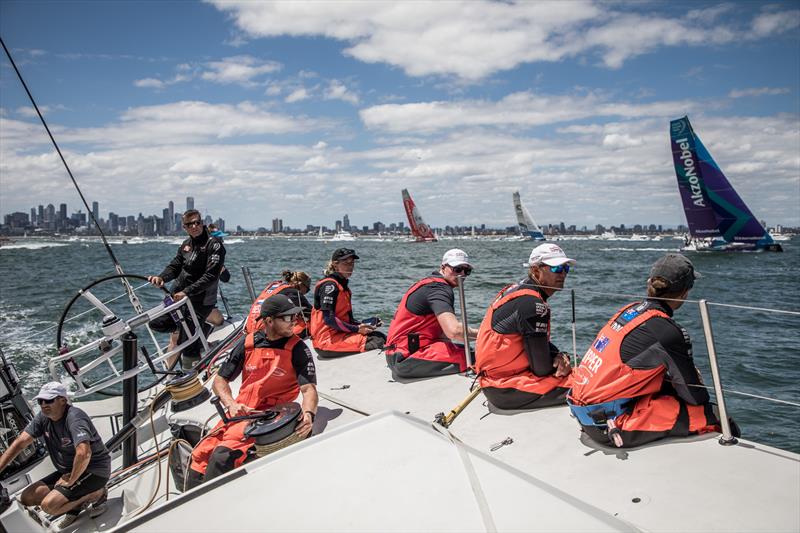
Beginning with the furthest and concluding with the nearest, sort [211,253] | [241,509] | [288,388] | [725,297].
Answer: [725,297] < [211,253] < [288,388] < [241,509]

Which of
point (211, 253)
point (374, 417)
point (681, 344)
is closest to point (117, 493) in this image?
point (211, 253)

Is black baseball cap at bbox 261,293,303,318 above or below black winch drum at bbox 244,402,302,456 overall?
above

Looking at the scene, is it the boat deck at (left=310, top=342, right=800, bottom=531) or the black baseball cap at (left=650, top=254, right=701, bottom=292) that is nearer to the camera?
the boat deck at (left=310, top=342, right=800, bottom=531)

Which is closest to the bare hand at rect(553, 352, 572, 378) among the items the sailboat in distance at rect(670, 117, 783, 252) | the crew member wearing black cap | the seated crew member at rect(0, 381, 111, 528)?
the crew member wearing black cap

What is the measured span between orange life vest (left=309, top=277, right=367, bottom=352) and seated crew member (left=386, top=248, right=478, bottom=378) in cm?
99

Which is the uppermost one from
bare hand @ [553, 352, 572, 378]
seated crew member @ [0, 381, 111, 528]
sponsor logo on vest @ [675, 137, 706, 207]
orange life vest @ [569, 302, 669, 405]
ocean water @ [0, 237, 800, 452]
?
sponsor logo on vest @ [675, 137, 706, 207]

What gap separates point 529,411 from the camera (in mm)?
3381

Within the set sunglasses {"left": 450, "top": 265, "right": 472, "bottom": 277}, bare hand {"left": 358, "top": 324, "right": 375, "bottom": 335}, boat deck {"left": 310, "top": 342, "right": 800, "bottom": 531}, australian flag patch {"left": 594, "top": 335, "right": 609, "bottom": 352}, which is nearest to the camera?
boat deck {"left": 310, "top": 342, "right": 800, "bottom": 531}

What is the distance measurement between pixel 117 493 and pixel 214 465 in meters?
1.77

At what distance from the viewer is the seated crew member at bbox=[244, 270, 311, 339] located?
5102mm

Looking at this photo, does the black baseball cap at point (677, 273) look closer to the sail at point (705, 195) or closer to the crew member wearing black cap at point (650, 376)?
the crew member wearing black cap at point (650, 376)

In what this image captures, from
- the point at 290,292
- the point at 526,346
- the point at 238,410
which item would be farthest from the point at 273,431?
the point at 290,292

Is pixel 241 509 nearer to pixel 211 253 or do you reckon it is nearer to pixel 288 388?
pixel 288 388

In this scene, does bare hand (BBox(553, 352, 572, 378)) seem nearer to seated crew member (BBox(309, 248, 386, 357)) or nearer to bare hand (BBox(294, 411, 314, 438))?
bare hand (BBox(294, 411, 314, 438))
